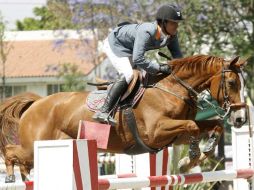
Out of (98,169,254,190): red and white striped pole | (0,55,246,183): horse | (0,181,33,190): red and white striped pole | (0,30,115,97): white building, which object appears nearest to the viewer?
(0,181,33,190): red and white striped pole

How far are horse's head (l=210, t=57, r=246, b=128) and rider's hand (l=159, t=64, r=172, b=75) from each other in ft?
1.45

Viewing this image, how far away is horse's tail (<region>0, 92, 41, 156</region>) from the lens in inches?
346

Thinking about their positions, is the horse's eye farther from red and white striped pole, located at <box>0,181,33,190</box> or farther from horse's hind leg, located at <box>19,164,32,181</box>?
horse's hind leg, located at <box>19,164,32,181</box>

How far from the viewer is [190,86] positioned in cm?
770

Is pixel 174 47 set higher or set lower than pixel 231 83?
higher

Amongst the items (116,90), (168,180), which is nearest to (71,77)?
(116,90)

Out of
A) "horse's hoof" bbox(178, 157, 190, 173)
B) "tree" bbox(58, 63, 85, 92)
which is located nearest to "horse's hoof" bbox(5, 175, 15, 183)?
"horse's hoof" bbox(178, 157, 190, 173)

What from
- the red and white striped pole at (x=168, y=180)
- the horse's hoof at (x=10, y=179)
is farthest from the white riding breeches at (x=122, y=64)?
the horse's hoof at (x=10, y=179)

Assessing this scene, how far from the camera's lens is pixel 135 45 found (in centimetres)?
743

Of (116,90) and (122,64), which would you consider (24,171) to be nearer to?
(116,90)

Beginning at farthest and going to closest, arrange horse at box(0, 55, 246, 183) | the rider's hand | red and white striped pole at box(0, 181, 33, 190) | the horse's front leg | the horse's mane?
the horse's mane → the rider's hand → horse at box(0, 55, 246, 183) → the horse's front leg → red and white striped pole at box(0, 181, 33, 190)

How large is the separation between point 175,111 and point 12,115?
2.16 meters

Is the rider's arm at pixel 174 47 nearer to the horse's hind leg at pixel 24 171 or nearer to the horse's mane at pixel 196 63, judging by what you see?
the horse's mane at pixel 196 63

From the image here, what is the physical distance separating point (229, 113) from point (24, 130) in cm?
236
